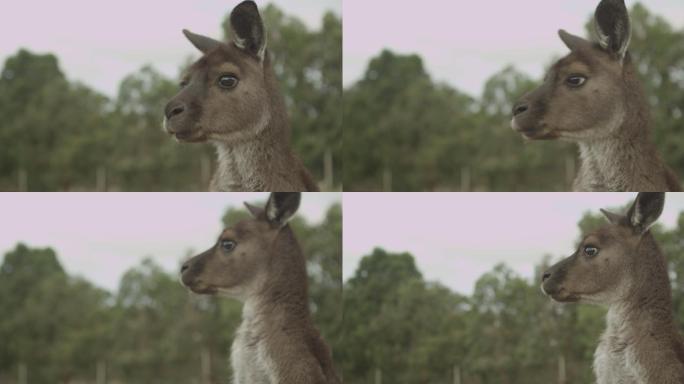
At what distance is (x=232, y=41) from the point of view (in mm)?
4809

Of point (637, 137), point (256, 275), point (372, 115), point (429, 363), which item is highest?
point (372, 115)

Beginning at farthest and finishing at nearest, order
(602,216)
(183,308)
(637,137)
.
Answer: (183,308)
(602,216)
(637,137)

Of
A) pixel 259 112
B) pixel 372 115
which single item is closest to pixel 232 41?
pixel 259 112

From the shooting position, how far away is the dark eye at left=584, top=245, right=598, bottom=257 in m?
4.94

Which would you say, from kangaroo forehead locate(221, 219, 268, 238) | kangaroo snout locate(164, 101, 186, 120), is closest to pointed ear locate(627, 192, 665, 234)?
kangaroo forehead locate(221, 219, 268, 238)

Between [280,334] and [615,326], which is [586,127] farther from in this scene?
[280,334]

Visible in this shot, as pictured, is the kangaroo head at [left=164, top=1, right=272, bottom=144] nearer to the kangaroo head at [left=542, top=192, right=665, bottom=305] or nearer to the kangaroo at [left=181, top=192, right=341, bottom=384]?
the kangaroo at [left=181, top=192, right=341, bottom=384]

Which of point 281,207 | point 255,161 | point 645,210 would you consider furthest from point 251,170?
point 645,210

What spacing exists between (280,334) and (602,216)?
155 cm

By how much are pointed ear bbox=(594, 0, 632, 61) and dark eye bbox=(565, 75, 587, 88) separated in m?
0.16

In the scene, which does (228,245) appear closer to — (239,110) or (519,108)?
(239,110)

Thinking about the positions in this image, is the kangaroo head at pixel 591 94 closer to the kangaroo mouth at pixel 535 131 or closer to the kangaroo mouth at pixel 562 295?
the kangaroo mouth at pixel 535 131

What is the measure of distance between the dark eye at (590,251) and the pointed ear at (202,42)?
1861 millimetres

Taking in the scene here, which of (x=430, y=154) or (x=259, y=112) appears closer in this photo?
(x=259, y=112)
